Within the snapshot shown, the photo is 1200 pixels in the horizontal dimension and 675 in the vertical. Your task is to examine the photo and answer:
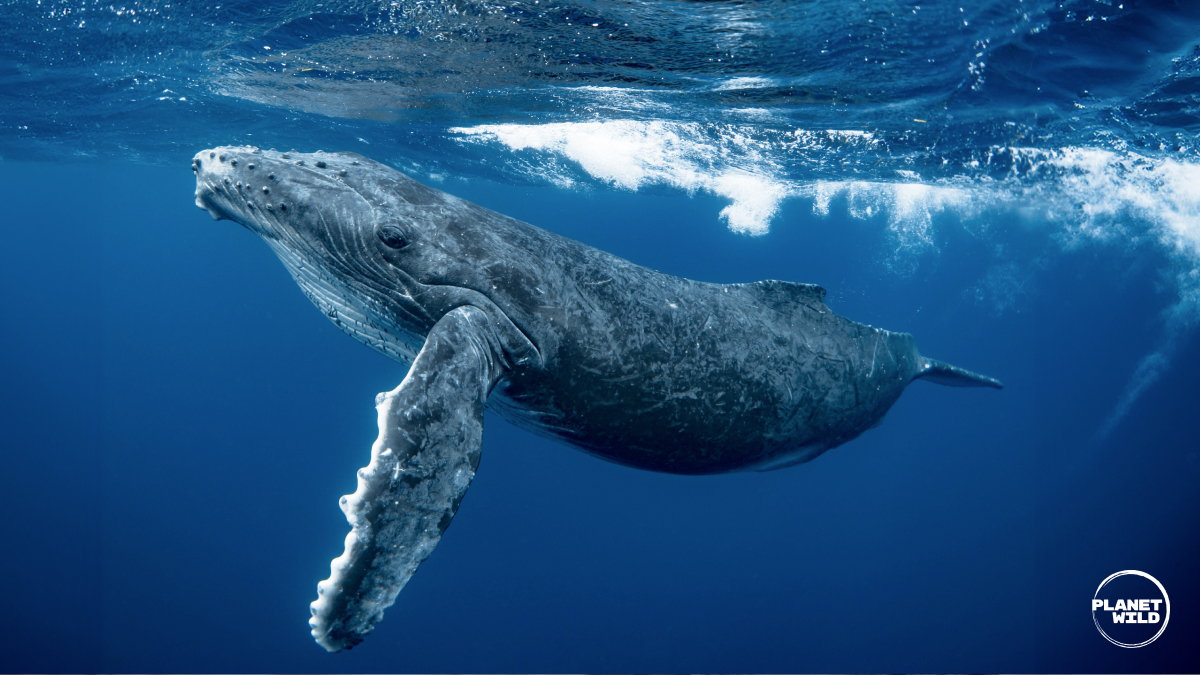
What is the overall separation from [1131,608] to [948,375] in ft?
47.6

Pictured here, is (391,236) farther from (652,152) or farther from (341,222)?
(652,152)

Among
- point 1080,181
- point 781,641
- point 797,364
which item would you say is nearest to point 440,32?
point 797,364

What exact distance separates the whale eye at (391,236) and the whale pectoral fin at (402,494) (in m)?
1.14

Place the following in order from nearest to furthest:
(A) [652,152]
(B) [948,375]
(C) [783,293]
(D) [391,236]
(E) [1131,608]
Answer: (D) [391,236]
(C) [783,293]
(B) [948,375]
(E) [1131,608]
(A) [652,152]

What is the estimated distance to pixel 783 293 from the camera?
19.0 feet

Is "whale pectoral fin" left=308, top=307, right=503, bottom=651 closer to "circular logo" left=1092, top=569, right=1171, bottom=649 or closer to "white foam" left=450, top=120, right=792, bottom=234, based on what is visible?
"white foam" left=450, top=120, right=792, bottom=234

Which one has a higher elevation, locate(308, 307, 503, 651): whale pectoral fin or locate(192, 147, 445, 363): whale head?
locate(192, 147, 445, 363): whale head

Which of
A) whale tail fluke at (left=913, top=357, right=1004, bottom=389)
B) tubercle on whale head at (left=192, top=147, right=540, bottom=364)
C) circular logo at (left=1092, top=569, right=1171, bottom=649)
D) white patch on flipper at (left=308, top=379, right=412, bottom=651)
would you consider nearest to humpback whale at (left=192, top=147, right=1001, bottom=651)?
tubercle on whale head at (left=192, top=147, right=540, bottom=364)

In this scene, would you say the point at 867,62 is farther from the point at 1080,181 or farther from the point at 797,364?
the point at 1080,181

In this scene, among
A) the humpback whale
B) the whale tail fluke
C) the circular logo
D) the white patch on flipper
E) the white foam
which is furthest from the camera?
the white foam

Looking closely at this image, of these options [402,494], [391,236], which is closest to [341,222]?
[391,236]

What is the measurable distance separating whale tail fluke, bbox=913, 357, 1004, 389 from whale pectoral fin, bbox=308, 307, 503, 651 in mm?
6779

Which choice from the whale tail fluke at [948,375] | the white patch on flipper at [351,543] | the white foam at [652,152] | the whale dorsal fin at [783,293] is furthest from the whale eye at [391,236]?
the white foam at [652,152]

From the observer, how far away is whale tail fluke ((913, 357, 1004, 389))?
7661 mm
